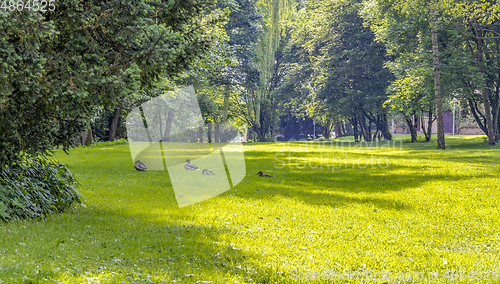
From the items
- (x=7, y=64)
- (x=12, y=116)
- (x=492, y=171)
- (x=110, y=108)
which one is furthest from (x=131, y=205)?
(x=492, y=171)

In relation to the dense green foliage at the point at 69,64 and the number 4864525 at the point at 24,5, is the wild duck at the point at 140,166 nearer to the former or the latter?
the dense green foliage at the point at 69,64

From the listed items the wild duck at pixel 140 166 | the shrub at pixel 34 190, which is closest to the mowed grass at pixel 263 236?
the shrub at pixel 34 190

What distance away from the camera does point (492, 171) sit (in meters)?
14.5

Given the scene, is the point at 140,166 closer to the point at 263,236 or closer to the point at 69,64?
the point at 69,64

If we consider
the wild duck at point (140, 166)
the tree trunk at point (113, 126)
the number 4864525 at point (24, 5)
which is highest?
the number 4864525 at point (24, 5)

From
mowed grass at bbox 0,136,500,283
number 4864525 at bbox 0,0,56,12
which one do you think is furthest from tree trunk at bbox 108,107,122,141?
number 4864525 at bbox 0,0,56,12

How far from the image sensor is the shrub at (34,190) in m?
6.68

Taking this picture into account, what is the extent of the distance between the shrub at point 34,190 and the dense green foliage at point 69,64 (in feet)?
1.07

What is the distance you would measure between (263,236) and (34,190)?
4.24m

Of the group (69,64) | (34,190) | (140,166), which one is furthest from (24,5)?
(140,166)

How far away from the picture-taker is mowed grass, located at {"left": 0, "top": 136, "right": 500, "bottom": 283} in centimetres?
520

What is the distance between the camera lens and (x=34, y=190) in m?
7.41

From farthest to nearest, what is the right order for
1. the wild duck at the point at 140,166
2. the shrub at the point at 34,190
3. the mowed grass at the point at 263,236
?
the wild duck at the point at 140,166 → the shrub at the point at 34,190 → the mowed grass at the point at 263,236

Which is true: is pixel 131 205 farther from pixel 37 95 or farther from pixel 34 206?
pixel 37 95
